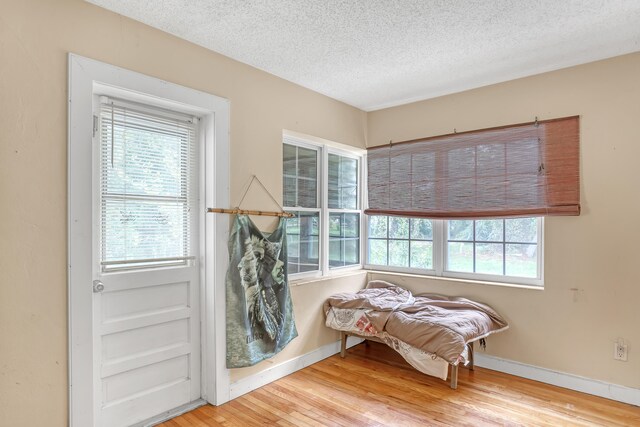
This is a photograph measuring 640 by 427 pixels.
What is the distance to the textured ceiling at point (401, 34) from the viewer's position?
80.7 inches

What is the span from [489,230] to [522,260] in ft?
1.16

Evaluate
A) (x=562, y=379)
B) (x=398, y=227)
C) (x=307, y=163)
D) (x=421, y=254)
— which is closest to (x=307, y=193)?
(x=307, y=163)

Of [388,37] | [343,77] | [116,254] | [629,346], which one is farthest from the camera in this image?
[343,77]

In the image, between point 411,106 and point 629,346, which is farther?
point 411,106

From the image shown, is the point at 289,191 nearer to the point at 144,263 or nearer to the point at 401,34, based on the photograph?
the point at 144,263

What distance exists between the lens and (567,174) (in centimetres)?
281

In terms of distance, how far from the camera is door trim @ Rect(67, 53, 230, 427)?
194cm

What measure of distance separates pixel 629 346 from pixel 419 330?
142 cm

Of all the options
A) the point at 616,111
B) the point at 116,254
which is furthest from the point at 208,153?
the point at 616,111

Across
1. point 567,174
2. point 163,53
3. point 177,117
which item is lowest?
point 567,174

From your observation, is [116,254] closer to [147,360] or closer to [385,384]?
[147,360]

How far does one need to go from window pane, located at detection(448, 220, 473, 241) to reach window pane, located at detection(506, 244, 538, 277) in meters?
0.34

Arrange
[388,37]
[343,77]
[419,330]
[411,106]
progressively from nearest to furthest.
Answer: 1. [388,37]
2. [419,330]
3. [343,77]
4. [411,106]

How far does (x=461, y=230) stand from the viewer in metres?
3.42
